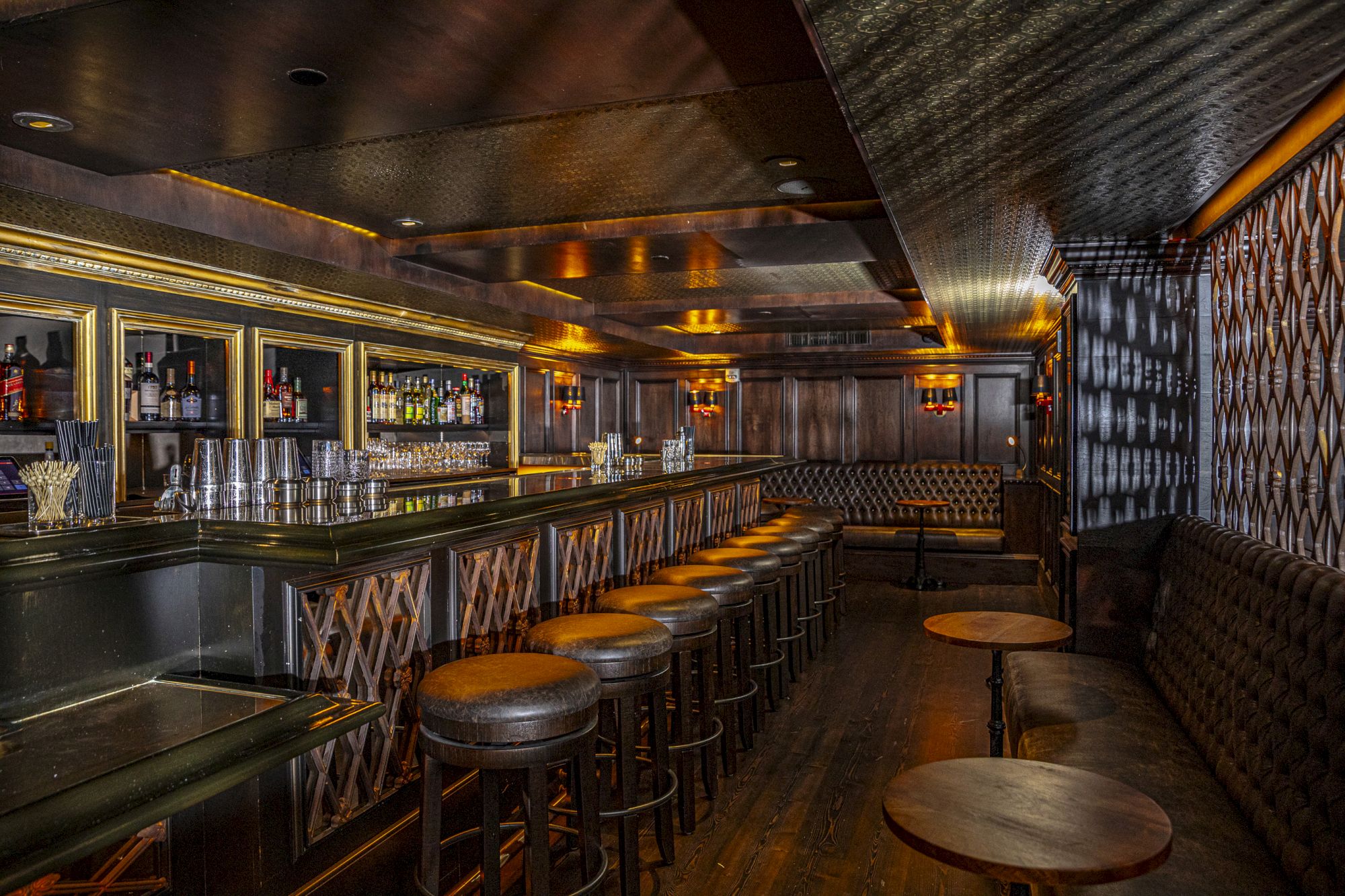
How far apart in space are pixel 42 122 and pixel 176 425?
1.91 meters

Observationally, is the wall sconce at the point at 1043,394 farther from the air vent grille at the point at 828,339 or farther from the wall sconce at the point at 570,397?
the wall sconce at the point at 570,397

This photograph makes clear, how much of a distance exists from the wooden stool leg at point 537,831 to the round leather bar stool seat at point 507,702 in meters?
0.12

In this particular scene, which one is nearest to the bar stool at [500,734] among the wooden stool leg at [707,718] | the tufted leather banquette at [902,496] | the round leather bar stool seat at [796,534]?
the wooden stool leg at [707,718]

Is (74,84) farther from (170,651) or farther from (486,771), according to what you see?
(486,771)

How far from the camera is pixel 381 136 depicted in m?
2.87

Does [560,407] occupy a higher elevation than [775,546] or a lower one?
higher

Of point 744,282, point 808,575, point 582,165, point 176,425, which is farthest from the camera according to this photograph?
point 744,282

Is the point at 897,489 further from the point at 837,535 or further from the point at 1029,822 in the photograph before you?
the point at 1029,822

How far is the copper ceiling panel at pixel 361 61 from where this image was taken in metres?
2.02

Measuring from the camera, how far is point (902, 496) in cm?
966

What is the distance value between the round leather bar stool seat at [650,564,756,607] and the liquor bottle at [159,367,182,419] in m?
2.67

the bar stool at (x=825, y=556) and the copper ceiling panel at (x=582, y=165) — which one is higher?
the copper ceiling panel at (x=582, y=165)

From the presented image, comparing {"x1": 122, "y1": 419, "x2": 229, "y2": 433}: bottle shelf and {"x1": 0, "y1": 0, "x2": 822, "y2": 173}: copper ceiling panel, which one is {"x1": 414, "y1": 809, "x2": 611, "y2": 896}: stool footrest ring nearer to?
{"x1": 0, "y1": 0, "x2": 822, "y2": 173}: copper ceiling panel

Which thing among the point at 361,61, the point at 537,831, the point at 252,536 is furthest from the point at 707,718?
the point at 361,61
